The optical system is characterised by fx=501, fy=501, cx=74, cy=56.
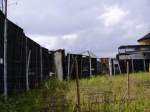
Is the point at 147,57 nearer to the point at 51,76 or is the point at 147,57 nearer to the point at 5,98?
the point at 51,76

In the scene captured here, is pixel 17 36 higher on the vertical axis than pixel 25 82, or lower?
higher

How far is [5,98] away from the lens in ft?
46.9

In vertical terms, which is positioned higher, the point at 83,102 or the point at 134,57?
the point at 134,57

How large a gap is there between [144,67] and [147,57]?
1284 mm

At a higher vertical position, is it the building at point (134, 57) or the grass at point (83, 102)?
the building at point (134, 57)

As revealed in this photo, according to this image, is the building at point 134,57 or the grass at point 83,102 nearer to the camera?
the grass at point 83,102

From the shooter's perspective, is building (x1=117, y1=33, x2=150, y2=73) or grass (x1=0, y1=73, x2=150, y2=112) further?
building (x1=117, y1=33, x2=150, y2=73)

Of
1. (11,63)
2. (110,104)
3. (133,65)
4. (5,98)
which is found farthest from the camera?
(133,65)

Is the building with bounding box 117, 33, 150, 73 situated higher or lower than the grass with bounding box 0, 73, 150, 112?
higher

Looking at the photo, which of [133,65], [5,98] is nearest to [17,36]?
[5,98]

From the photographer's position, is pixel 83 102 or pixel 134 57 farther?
pixel 134 57

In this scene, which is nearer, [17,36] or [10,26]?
[10,26]

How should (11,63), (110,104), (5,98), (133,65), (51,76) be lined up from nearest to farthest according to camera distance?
1. (110,104)
2. (5,98)
3. (11,63)
4. (51,76)
5. (133,65)

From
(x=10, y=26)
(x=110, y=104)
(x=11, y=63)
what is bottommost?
(x=110, y=104)
